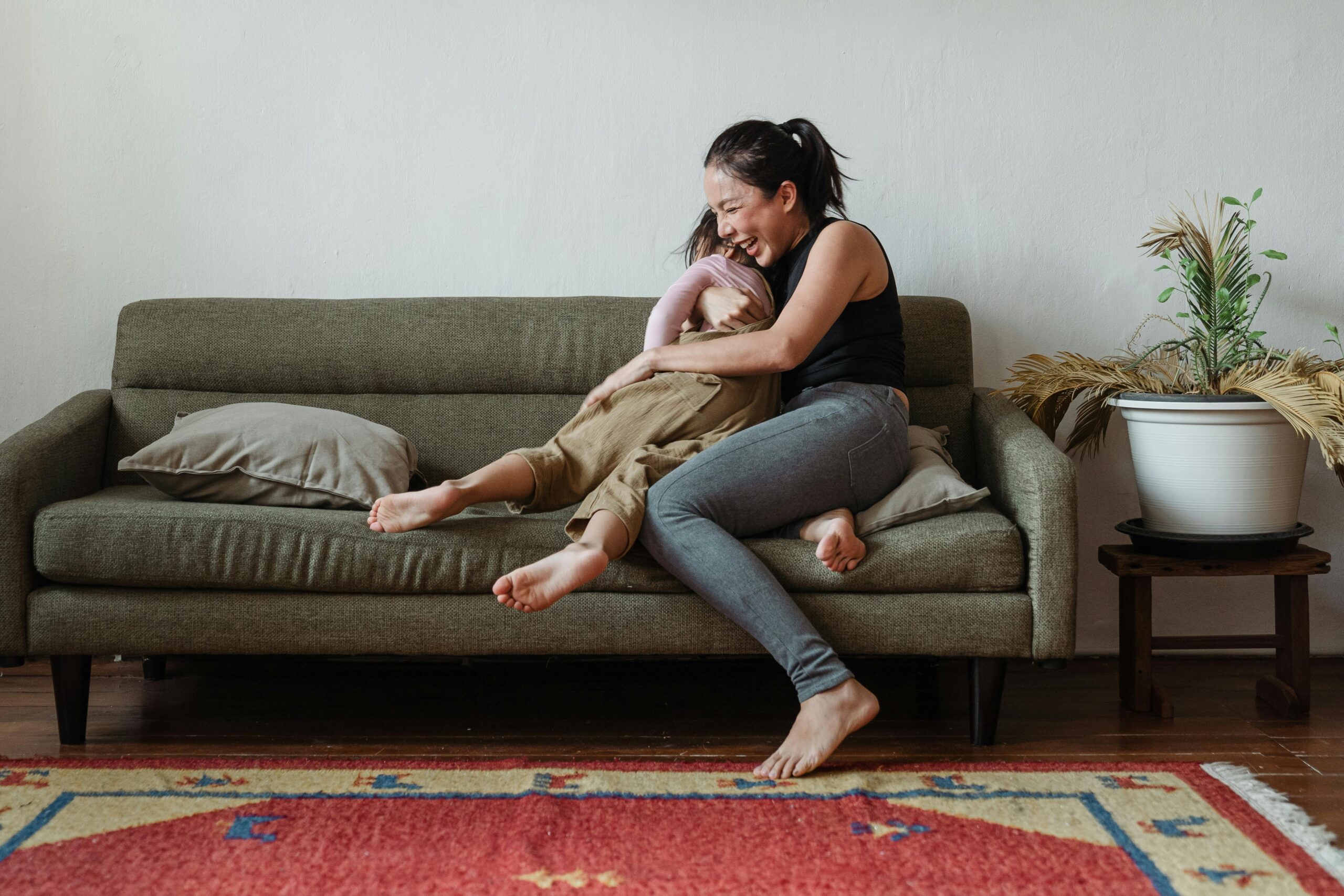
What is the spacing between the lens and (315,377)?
2303 mm

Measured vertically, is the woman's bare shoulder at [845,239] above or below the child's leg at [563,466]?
above

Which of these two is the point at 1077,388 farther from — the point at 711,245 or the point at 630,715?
the point at 630,715

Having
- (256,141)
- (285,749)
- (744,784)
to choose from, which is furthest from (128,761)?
(256,141)

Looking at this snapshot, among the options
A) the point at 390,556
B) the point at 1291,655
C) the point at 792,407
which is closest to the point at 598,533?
the point at 390,556

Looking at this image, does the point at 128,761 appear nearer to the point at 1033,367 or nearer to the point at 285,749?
the point at 285,749

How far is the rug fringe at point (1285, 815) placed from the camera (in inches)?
50.9

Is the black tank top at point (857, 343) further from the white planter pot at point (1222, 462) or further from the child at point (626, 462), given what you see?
the white planter pot at point (1222, 462)

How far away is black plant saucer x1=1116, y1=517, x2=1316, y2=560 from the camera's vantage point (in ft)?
6.45

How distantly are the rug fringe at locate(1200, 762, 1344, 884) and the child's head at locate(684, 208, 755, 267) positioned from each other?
1210mm

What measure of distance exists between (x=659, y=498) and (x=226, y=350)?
1191 millimetres

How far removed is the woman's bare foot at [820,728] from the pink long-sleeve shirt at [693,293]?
0.74 m

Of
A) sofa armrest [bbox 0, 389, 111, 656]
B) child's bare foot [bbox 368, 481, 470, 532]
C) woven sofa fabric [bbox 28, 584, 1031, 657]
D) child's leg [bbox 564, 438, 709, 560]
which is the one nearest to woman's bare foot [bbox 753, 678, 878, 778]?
woven sofa fabric [bbox 28, 584, 1031, 657]

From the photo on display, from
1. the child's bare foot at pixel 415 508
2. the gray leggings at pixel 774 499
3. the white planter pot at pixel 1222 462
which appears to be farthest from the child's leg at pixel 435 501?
the white planter pot at pixel 1222 462

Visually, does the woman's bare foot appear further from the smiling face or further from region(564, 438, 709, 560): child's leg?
the smiling face
